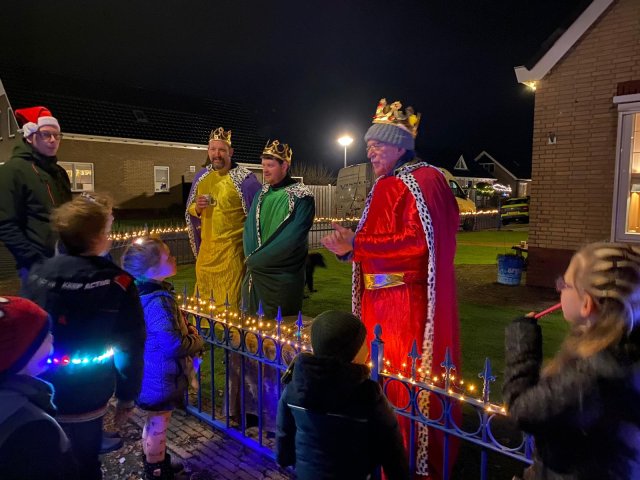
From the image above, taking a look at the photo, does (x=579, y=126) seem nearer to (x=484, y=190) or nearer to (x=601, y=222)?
(x=601, y=222)

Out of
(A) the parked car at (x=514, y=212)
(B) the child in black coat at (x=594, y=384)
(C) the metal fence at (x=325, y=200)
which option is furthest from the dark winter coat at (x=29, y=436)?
(A) the parked car at (x=514, y=212)

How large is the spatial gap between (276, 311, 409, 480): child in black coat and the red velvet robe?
1005 millimetres

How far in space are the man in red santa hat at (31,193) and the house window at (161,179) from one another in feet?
70.8

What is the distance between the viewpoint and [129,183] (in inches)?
Result: 958

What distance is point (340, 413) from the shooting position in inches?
80.5

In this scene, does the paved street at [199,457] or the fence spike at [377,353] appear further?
the paved street at [199,457]

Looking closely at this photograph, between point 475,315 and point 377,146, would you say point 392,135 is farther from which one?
point 475,315

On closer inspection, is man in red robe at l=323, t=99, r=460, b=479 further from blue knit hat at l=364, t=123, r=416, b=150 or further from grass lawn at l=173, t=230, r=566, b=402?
grass lawn at l=173, t=230, r=566, b=402

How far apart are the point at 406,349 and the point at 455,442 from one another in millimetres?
714

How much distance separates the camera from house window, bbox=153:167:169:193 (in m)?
25.1

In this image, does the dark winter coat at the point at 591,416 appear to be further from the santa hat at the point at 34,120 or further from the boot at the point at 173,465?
the santa hat at the point at 34,120

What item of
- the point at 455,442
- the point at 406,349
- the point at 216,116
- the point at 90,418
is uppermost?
the point at 216,116

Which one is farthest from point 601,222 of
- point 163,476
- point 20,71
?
point 20,71

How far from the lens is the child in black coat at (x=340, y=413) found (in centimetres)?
204
